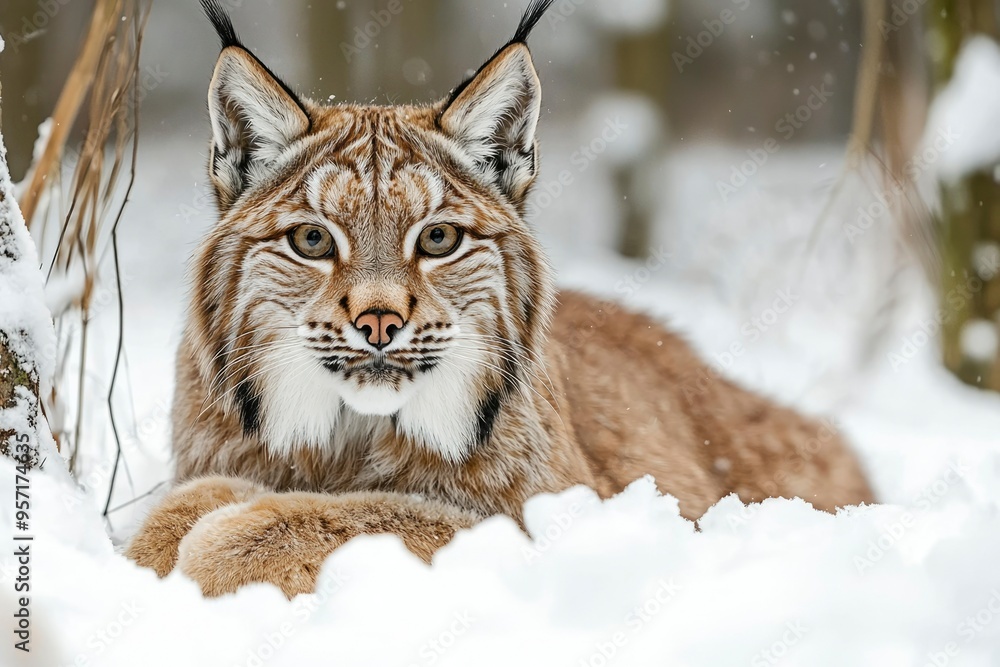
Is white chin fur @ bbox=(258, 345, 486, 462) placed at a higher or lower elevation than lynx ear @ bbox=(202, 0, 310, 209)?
lower

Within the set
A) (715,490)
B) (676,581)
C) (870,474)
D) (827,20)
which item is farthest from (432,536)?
(827,20)

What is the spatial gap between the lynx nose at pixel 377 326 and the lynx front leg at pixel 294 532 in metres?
0.51

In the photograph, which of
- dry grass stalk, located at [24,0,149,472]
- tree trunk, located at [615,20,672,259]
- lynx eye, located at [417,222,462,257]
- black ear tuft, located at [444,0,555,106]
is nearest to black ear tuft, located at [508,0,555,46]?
black ear tuft, located at [444,0,555,106]

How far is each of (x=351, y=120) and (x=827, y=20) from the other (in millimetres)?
8632

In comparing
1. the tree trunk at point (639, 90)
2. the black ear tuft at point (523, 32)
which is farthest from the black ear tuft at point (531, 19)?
the tree trunk at point (639, 90)

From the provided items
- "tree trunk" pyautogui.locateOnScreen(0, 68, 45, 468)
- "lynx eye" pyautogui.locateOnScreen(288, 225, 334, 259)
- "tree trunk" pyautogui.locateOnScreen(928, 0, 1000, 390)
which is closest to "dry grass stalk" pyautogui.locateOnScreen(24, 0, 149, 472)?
"tree trunk" pyautogui.locateOnScreen(0, 68, 45, 468)

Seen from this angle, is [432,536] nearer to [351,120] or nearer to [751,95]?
[351,120]

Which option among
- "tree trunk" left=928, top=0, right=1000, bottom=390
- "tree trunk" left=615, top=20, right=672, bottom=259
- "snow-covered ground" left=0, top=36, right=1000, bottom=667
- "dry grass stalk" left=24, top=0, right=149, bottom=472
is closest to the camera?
"snow-covered ground" left=0, top=36, right=1000, bottom=667

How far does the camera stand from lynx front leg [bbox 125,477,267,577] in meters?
2.86

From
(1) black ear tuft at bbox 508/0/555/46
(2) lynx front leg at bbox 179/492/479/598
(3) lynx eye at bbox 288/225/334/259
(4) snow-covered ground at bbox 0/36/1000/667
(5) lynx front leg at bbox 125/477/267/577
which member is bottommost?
(5) lynx front leg at bbox 125/477/267/577

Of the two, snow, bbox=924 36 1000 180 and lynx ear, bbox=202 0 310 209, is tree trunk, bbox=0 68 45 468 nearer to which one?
lynx ear, bbox=202 0 310 209

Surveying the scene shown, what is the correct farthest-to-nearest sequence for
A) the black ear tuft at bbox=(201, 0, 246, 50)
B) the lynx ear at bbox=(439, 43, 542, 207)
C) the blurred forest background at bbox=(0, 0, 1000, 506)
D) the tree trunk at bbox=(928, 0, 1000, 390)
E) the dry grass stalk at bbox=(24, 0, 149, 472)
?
the blurred forest background at bbox=(0, 0, 1000, 506), the tree trunk at bbox=(928, 0, 1000, 390), the dry grass stalk at bbox=(24, 0, 149, 472), the lynx ear at bbox=(439, 43, 542, 207), the black ear tuft at bbox=(201, 0, 246, 50)

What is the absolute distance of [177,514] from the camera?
2.97m

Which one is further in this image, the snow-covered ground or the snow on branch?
the snow on branch
